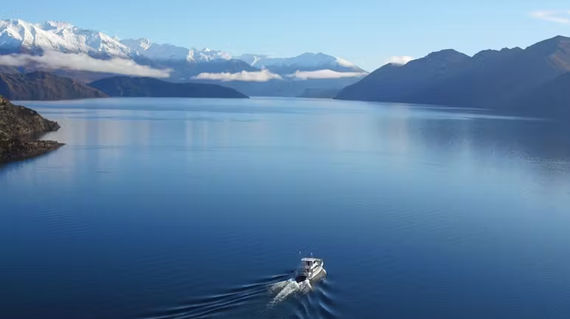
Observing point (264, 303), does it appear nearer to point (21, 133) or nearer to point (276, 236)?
point (276, 236)

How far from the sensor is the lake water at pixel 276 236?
3978 cm

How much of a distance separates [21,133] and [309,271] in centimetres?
12504

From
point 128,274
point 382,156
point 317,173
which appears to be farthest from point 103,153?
point 128,274

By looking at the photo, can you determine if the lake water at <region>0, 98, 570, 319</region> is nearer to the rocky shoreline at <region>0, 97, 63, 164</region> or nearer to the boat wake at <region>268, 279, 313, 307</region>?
the boat wake at <region>268, 279, 313, 307</region>

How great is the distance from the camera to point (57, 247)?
50.1 m

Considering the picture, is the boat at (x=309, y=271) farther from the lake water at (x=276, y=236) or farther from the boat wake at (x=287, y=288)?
the lake water at (x=276, y=236)

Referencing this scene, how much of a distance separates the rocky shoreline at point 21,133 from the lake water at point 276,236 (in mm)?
7973

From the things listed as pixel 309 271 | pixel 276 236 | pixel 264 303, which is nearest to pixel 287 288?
pixel 309 271

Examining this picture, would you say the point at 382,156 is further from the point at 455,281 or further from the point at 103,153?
the point at 455,281

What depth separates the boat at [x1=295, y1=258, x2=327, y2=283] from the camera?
42.1 meters

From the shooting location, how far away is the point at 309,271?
42469 mm

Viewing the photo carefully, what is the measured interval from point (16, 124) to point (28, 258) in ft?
367

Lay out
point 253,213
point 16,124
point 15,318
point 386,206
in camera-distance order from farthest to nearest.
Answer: point 16,124, point 386,206, point 253,213, point 15,318

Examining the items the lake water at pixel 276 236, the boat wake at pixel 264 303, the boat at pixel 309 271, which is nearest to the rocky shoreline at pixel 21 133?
the lake water at pixel 276 236
